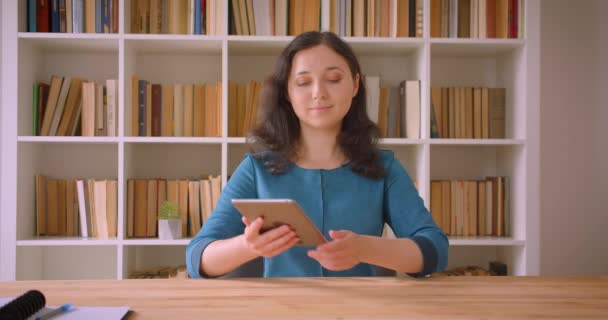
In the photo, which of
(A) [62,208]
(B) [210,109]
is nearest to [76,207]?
(A) [62,208]

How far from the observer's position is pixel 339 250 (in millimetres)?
1170

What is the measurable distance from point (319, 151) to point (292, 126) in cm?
13

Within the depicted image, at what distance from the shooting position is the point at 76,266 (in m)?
2.94

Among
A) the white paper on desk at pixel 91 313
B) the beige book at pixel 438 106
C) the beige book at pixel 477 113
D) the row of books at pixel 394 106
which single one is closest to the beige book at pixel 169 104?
the row of books at pixel 394 106

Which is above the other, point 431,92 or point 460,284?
point 431,92

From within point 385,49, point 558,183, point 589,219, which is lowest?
point 589,219

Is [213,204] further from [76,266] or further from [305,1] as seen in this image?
[305,1]

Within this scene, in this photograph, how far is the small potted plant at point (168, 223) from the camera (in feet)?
8.50

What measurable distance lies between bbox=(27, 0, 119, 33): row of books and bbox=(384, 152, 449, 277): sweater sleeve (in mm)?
1639

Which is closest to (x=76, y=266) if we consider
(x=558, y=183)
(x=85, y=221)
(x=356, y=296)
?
(x=85, y=221)

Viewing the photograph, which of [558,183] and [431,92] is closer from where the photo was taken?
[431,92]

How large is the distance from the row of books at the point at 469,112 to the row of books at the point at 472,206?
24 centimetres

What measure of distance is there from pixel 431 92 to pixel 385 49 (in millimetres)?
317

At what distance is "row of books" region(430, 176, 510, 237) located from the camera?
2.77m
